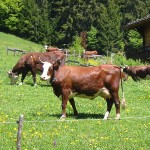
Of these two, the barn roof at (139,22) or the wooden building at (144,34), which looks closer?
the barn roof at (139,22)

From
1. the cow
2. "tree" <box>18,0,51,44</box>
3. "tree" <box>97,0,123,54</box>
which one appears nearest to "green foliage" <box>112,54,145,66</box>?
the cow

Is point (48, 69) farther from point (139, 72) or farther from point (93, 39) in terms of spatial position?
point (93, 39)

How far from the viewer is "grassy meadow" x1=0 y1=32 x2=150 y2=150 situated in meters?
11.0

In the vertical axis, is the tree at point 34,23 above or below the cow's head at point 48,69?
above

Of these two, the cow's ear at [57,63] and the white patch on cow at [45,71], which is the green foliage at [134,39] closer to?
the cow's ear at [57,63]

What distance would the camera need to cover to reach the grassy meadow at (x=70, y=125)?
11000mm

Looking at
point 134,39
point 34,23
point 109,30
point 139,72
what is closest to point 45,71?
point 139,72

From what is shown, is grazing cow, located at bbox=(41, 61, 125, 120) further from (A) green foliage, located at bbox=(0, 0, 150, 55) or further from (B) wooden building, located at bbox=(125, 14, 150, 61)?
(A) green foliage, located at bbox=(0, 0, 150, 55)

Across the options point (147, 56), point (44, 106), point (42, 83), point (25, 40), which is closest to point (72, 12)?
point (25, 40)

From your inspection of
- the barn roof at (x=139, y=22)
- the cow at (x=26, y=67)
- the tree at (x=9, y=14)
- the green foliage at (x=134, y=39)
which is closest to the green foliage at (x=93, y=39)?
the green foliage at (x=134, y=39)

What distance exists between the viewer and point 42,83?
83.9 ft

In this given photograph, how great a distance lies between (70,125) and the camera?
43.7 feet

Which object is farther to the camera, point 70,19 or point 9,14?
point 9,14

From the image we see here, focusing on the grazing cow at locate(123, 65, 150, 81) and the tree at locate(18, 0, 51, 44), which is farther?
the tree at locate(18, 0, 51, 44)
